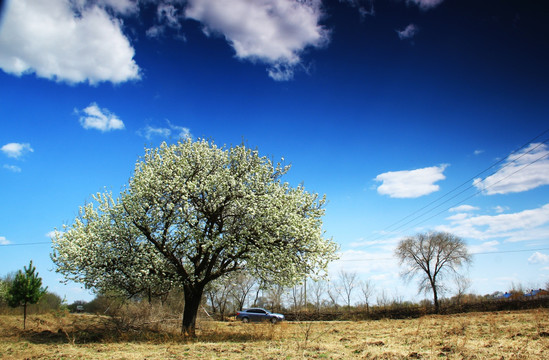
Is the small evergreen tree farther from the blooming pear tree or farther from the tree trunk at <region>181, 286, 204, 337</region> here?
the tree trunk at <region>181, 286, 204, 337</region>

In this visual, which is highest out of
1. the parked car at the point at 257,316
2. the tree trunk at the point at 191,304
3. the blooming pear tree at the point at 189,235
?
the blooming pear tree at the point at 189,235

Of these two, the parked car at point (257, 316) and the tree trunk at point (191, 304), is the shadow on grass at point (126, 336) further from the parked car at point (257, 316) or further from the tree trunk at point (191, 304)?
the parked car at point (257, 316)

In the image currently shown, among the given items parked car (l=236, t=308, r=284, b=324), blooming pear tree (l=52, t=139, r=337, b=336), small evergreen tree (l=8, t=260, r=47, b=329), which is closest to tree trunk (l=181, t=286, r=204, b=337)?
blooming pear tree (l=52, t=139, r=337, b=336)

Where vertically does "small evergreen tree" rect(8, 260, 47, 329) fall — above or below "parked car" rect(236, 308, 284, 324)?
above

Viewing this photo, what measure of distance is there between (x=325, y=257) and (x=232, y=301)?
61.4 metres

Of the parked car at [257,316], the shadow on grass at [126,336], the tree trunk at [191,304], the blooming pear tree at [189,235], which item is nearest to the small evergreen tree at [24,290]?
the shadow on grass at [126,336]

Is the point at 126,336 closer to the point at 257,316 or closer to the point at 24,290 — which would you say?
the point at 24,290

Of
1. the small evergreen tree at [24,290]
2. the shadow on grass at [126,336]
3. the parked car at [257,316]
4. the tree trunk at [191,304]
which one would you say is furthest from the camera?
the parked car at [257,316]

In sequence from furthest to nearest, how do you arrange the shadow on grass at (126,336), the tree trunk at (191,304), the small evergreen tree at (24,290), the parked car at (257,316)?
the parked car at (257,316) → the small evergreen tree at (24,290) → the tree trunk at (191,304) → the shadow on grass at (126,336)

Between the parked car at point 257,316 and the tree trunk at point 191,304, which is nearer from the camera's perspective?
the tree trunk at point 191,304

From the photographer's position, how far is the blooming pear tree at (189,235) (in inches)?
728

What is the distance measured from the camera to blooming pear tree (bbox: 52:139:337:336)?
60.7 feet

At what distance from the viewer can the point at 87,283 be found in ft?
63.0

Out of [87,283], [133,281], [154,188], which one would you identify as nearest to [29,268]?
[87,283]
